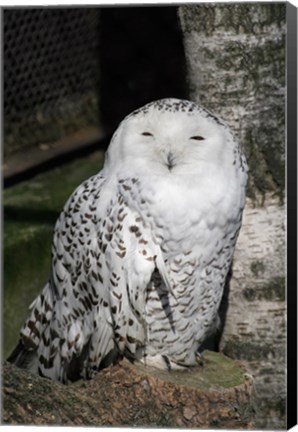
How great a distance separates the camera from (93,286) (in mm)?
3219

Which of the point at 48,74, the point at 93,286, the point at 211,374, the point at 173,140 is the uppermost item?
the point at 173,140

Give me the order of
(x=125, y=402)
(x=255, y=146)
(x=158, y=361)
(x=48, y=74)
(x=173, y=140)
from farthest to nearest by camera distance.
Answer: (x=48, y=74), (x=255, y=146), (x=158, y=361), (x=125, y=402), (x=173, y=140)

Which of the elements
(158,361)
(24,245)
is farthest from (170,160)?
(24,245)

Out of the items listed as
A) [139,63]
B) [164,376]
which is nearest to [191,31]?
[164,376]

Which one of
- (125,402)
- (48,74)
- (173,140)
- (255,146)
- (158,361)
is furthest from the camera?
(48,74)

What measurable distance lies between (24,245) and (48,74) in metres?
1.07

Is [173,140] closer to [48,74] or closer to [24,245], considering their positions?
[24,245]

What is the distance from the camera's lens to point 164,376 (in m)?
3.20

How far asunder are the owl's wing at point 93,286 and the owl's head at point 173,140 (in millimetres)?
119

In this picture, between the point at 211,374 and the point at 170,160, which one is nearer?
the point at 170,160

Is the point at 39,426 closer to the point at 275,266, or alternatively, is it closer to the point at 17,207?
the point at 275,266

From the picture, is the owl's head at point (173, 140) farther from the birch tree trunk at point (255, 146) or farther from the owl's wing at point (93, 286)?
the birch tree trunk at point (255, 146)

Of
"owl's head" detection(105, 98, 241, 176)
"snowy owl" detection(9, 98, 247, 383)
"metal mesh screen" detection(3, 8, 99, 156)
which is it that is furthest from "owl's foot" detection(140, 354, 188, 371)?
"metal mesh screen" detection(3, 8, 99, 156)

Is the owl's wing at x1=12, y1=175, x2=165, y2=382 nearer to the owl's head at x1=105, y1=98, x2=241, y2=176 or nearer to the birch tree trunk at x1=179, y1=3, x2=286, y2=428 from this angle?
the owl's head at x1=105, y1=98, x2=241, y2=176
